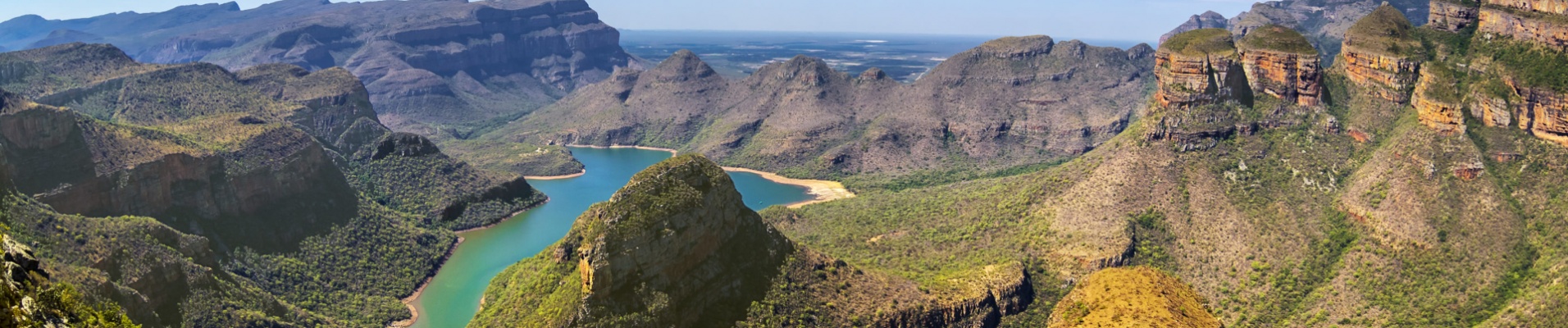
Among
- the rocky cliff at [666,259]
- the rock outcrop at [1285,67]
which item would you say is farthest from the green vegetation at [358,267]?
the rock outcrop at [1285,67]

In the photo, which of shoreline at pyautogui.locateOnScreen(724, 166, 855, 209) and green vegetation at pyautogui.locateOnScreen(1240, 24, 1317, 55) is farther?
shoreline at pyautogui.locateOnScreen(724, 166, 855, 209)

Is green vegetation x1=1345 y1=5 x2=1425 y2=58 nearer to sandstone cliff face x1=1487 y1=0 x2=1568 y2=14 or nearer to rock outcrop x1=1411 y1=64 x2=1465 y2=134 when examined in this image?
rock outcrop x1=1411 y1=64 x2=1465 y2=134

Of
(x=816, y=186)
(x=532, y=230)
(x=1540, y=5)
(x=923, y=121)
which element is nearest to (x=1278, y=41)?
(x=1540, y=5)

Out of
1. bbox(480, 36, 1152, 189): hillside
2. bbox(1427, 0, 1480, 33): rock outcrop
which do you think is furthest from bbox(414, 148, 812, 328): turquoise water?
bbox(1427, 0, 1480, 33): rock outcrop

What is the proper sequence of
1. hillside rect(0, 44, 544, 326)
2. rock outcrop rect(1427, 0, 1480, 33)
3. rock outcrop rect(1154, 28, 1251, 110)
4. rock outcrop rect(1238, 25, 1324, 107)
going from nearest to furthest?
hillside rect(0, 44, 544, 326) → rock outcrop rect(1427, 0, 1480, 33) → rock outcrop rect(1238, 25, 1324, 107) → rock outcrop rect(1154, 28, 1251, 110)

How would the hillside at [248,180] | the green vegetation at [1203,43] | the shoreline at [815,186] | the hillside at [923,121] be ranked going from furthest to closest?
the hillside at [923,121]
the shoreline at [815,186]
the green vegetation at [1203,43]
the hillside at [248,180]

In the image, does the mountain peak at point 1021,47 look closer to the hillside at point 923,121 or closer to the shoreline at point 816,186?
the hillside at point 923,121

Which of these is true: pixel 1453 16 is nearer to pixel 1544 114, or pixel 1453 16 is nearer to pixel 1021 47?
pixel 1544 114

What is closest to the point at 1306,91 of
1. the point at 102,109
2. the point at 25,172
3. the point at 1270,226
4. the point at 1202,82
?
the point at 1202,82
